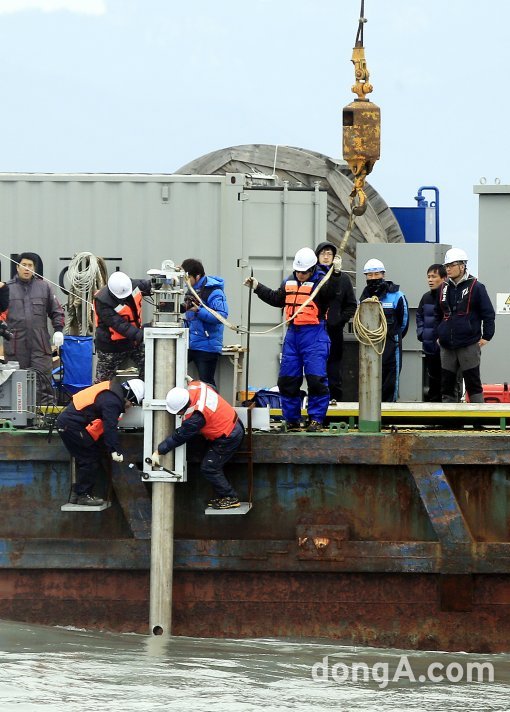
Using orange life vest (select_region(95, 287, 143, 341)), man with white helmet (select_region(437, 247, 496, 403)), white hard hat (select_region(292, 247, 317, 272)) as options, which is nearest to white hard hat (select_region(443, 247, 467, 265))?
man with white helmet (select_region(437, 247, 496, 403))

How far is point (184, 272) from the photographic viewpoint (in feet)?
40.3

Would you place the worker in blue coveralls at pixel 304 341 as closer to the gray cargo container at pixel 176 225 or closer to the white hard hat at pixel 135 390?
the white hard hat at pixel 135 390

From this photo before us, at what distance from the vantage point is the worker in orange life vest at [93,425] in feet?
38.7

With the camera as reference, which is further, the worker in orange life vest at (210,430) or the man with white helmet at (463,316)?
the man with white helmet at (463,316)

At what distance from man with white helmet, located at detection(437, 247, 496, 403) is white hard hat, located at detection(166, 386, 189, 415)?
278cm

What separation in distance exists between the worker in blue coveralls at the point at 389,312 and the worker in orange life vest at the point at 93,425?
3067 millimetres

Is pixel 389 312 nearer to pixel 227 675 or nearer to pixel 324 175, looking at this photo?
pixel 324 175

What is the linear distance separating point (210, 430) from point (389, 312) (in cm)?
307

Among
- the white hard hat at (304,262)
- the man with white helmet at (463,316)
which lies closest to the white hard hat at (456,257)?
the man with white helmet at (463,316)

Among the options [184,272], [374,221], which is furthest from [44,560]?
[374,221]

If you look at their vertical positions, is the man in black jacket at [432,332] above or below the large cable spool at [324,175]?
below

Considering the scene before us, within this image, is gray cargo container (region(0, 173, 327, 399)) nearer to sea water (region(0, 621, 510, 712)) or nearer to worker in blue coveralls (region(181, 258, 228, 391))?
worker in blue coveralls (region(181, 258, 228, 391))

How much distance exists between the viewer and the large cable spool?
55.8 feet

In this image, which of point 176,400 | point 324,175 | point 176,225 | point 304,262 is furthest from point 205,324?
point 324,175
